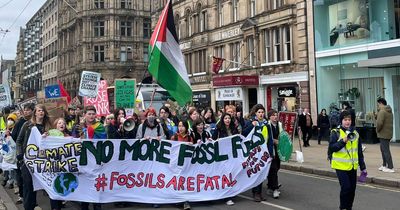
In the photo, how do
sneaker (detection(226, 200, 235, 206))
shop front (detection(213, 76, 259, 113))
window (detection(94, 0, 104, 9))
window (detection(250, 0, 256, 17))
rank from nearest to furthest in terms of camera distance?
1. sneaker (detection(226, 200, 235, 206))
2. shop front (detection(213, 76, 259, 113))
3. window (detection(250, 0, 256, 17))
4. window (detection(94, 0, 104, 9))

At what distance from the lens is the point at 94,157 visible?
26.2ft

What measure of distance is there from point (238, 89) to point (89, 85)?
16127 mm

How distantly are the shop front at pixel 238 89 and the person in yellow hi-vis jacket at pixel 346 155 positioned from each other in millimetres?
21801

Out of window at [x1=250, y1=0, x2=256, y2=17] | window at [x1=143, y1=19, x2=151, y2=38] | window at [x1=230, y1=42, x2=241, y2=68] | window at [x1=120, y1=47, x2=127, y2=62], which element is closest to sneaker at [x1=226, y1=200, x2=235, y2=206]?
window at [x1=250, y1=0, x2=256, y2=17]

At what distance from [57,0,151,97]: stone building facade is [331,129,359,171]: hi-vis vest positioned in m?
60.9

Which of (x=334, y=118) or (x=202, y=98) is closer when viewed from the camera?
(x=334, y=118)

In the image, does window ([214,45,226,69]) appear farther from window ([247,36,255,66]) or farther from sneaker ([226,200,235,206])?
sneaker ([226,200,235,206])

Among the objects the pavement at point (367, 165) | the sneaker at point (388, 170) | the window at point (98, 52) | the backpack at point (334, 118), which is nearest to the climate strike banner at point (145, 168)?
the pavement at point (367, 165)

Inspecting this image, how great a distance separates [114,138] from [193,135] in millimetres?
1583

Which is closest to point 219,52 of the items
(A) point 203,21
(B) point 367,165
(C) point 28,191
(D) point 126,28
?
(A) point 203,21

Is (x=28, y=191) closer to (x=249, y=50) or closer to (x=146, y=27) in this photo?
(x=249, y=50)

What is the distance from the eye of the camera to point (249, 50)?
3011 centimetres

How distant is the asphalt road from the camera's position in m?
8.29

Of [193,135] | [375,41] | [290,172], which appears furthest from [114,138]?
[375,41]
